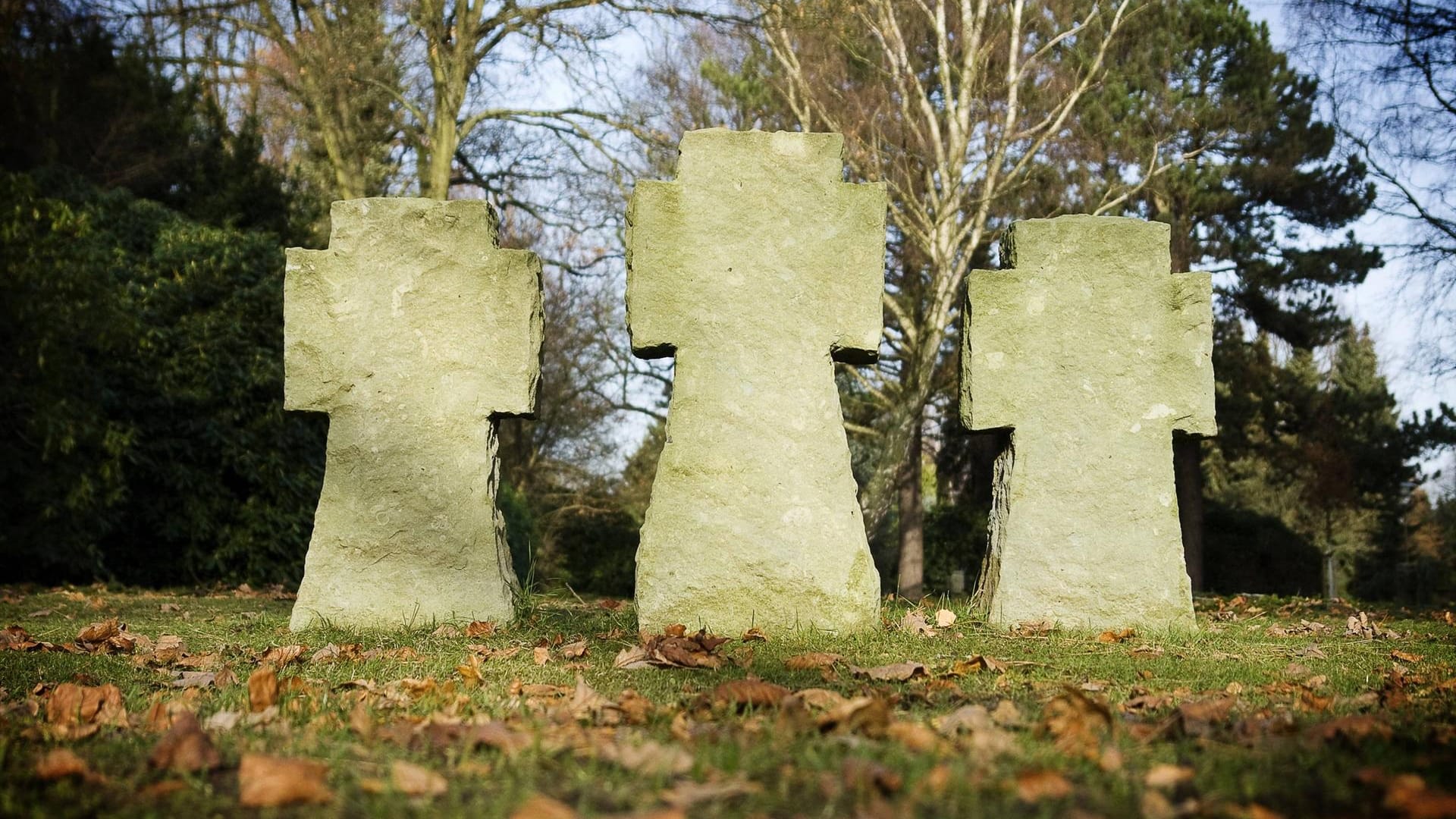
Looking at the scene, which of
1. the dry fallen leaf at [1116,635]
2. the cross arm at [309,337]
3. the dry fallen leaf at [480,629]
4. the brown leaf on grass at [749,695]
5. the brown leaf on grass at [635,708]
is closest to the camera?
the brown leaf on grass at [635,708]

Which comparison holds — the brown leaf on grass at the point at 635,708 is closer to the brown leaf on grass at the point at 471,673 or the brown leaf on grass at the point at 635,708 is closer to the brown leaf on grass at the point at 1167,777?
the brown leaf on grass at the point at 471,673

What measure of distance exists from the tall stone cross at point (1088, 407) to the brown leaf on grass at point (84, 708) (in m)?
3.85

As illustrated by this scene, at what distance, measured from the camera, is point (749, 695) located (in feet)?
9.98

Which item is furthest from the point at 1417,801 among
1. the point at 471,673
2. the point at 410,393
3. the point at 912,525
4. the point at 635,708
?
the point at 912,525

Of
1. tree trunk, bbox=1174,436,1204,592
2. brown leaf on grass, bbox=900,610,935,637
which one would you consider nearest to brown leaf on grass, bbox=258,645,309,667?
brown leaf on grass, bbox=900,610,935,637

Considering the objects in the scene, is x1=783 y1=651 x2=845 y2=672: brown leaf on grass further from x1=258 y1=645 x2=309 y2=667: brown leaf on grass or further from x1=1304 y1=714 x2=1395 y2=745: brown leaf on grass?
x1=258 y1=645 x2=309 y2=667: brown leaf on grass

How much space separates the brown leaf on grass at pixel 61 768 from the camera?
7.54ft

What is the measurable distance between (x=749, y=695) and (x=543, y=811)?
47.8 inches

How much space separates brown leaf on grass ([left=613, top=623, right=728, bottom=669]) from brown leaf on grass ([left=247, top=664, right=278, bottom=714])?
1.20m

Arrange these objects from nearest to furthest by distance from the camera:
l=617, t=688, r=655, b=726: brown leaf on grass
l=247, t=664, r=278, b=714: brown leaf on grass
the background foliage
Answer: l=617, t=688, r=655, b=726: brown leaf on grass
l=247, t=664, r=278, b=714: brown leaf on grass
the background foliage

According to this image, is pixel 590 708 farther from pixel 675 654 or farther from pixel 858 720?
pixel 675 654

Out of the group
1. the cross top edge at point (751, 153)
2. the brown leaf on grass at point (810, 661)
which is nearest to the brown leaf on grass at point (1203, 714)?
the brown leaf on grass at point (810, 661)

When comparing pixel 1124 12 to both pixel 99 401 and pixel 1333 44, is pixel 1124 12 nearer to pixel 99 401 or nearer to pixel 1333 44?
pixel 1333 44

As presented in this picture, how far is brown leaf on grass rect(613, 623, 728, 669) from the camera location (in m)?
3.90
